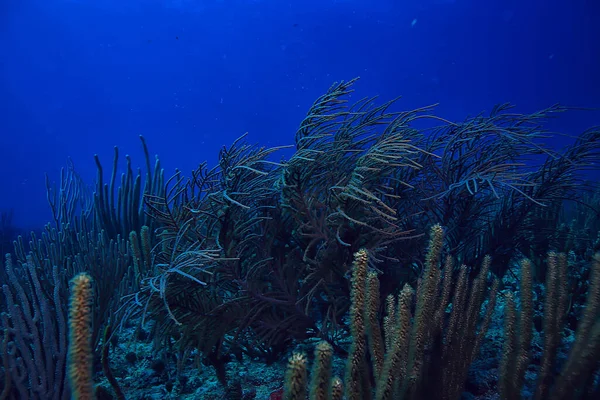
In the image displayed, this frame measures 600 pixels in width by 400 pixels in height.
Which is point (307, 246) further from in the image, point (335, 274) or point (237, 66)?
point (237, 66)

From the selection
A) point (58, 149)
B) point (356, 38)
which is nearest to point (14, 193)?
point (58, 149)

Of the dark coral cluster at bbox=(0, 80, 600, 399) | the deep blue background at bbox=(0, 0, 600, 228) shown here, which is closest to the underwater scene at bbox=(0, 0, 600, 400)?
the dark coral cluster at bbox=(0, 80, 600, 399)

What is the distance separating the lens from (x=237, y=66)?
92.8 meters

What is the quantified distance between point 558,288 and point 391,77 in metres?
79.0

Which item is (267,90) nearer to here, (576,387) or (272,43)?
(272,43)

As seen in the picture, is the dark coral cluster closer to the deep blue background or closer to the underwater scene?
the underwater scene

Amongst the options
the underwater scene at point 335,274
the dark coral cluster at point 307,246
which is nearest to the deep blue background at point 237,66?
the underwater scene at point 335,274

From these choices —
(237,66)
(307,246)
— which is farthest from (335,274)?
(237,66)

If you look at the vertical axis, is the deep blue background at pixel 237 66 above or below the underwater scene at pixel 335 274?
above

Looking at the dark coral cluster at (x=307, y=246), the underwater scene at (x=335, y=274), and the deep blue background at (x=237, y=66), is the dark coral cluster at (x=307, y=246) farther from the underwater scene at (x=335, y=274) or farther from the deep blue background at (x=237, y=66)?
the deep blue background at (x=237, y=66)

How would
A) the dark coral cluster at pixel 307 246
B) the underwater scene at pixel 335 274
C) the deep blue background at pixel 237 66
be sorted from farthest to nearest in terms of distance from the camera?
1. the deep blue background at pixel 237 66
2. the dark coral cluster at pixel 307 246
3. the underwater scene at pixel 335 274

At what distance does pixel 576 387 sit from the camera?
164cm

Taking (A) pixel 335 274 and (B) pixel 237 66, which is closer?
(A) pixel 335 274

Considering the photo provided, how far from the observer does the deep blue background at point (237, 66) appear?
Answer: 60.9 meters
